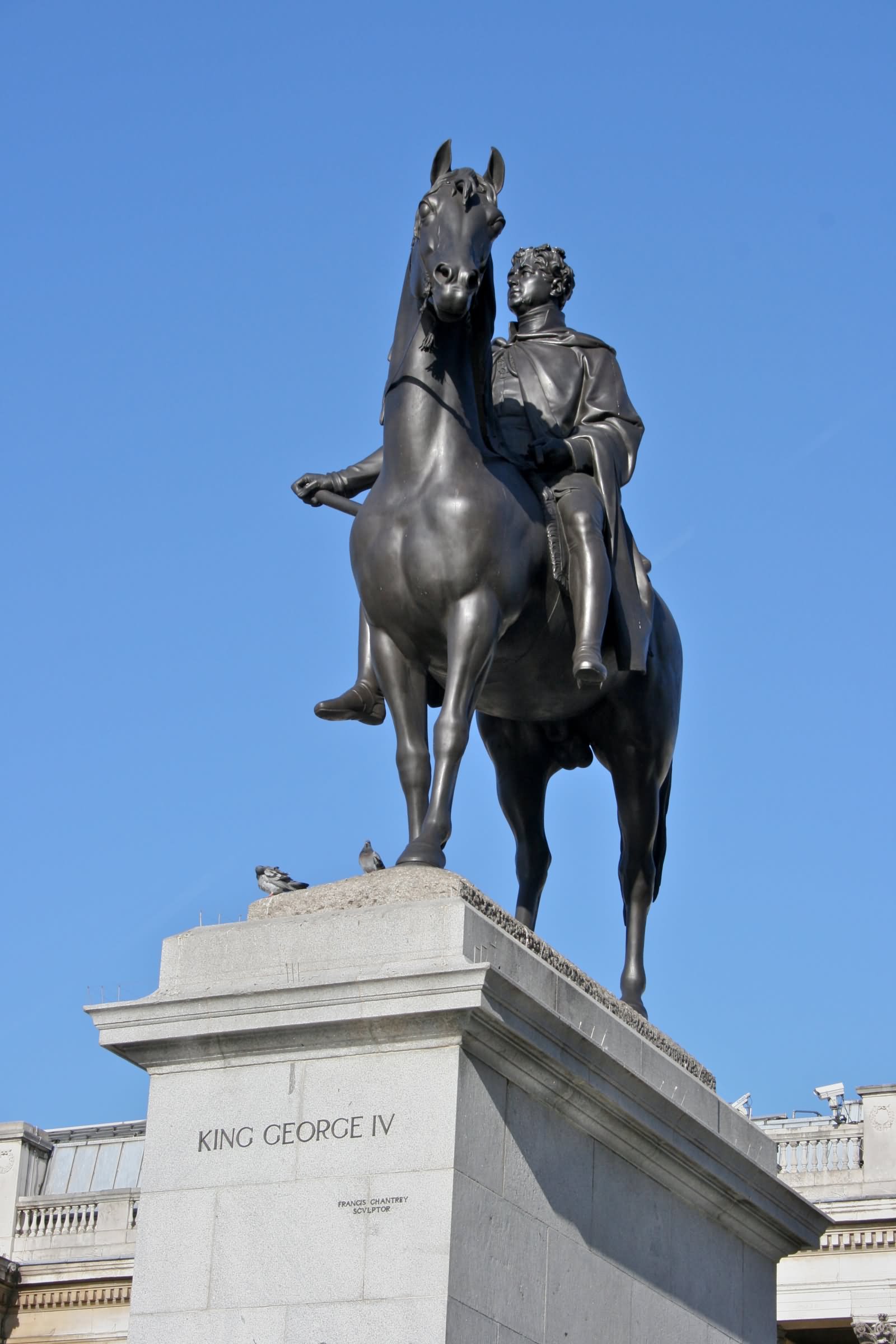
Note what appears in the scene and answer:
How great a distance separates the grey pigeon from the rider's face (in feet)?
14.6

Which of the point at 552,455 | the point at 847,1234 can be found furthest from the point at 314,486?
the point at 847,1234

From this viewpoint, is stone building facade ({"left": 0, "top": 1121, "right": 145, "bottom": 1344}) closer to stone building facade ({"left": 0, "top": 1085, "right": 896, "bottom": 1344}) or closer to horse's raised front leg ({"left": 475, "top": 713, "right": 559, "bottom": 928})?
stone building facade ({"left": 0, "top": 1085, "right": 896, "bottom": 1344})

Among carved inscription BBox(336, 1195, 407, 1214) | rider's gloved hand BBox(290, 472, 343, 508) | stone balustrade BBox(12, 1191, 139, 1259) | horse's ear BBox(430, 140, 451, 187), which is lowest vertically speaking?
carved inscription BBox(336, 1195, 407, 1214)

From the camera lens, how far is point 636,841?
1426 cm

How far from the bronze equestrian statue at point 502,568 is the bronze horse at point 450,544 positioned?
0.01 meters

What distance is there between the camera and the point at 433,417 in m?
12.2

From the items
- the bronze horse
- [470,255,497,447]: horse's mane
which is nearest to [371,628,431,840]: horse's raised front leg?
the bronze horse

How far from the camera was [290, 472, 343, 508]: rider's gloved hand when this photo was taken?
1341 centimetres

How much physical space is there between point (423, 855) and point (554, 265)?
483cm

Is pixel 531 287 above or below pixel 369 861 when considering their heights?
above

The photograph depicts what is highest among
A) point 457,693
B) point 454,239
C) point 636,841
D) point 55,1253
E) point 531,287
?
point 55,1253

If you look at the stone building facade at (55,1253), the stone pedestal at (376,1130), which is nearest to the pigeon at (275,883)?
the stone pedestal at (376,1130)

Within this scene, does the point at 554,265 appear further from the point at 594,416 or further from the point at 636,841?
the point at 636,841

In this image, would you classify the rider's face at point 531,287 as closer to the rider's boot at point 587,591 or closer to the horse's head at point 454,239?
the horse's head at point 454,239
